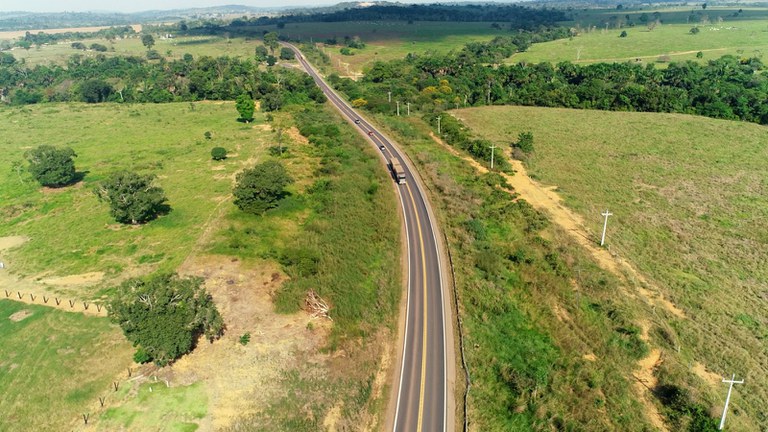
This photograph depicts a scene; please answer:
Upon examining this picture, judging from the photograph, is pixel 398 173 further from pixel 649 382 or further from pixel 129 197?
pixel 649 382

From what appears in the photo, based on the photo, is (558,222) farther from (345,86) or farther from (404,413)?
(345,86)

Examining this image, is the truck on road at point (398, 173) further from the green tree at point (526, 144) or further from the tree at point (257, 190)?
the green tree at point (526, 144)

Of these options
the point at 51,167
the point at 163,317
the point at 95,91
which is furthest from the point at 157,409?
the point at 95,91

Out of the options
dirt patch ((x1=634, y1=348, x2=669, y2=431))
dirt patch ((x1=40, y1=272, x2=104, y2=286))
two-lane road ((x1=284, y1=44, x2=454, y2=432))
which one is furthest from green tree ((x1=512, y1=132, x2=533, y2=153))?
dirt patch ((x1=40, y1=272, x2=104, y2=286))

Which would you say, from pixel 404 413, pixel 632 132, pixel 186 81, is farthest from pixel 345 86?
pixel 404 413

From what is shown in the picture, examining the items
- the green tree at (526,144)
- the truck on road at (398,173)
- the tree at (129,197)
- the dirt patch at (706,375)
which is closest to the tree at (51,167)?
the tree at (129,197)

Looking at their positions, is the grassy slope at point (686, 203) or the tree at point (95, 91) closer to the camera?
the grassy slope at point (686, 203)
